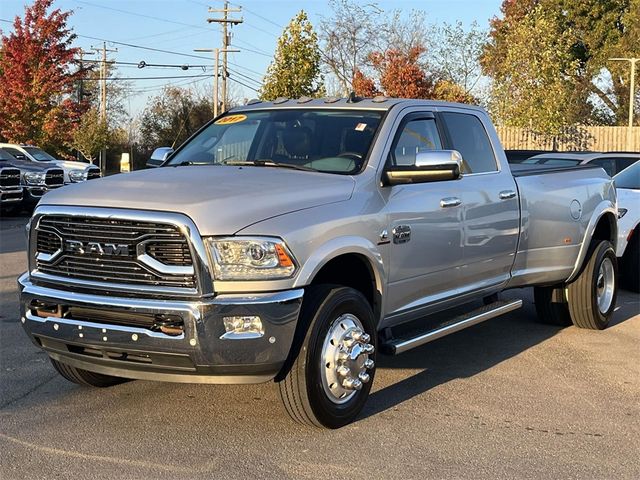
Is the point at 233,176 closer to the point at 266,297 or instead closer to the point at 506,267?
the point at 266,297

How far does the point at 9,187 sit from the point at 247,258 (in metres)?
16.7

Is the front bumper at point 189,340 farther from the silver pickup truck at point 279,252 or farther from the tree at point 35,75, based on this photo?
the tree at point 35,75

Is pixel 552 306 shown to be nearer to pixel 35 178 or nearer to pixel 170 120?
pixel 35 178

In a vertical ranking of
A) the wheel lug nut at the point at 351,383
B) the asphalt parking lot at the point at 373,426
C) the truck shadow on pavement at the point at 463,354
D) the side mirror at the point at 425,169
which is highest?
the side mirror at the point at 425,169

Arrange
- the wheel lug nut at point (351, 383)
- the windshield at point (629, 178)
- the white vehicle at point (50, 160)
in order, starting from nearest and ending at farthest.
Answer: the wheel lug nut at point (351, 383), the windshield at point (629, 178), the white vehicle at point (50, 160)

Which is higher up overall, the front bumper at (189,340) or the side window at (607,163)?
the side window at (607,163)

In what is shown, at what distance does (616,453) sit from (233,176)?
8.95 feet

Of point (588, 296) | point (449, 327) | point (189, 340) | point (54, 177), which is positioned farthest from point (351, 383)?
point (54, 177)

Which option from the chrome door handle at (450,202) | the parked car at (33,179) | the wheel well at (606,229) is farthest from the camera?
the parked car at (33,179)

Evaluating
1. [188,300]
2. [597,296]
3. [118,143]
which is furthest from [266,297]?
[118,143]

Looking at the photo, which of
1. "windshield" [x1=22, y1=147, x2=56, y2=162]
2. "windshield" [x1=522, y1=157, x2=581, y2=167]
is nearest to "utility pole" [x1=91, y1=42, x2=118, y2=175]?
"windshield" [x1=22, y1=147, x2=56, y2=162]

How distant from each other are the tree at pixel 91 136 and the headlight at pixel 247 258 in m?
37.4

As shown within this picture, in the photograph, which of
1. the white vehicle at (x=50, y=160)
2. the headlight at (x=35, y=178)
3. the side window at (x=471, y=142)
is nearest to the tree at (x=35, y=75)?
the white vehicle at (x=50, y=160)

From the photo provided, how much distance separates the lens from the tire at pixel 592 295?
7.73 metres
